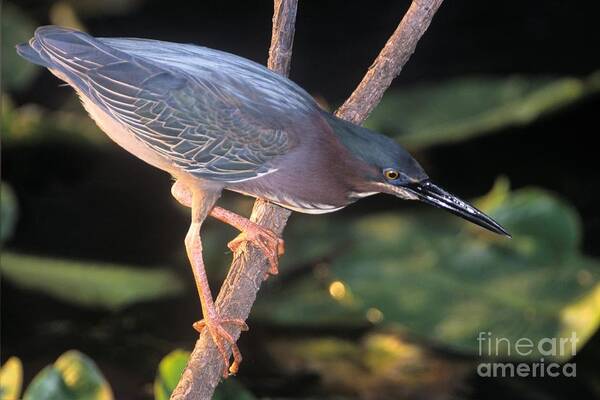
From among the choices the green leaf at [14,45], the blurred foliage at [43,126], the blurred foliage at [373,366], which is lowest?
the blurred foliage at [373,366]

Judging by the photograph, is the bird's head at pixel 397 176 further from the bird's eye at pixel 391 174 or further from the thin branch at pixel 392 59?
the thin branch at pixel 392 59

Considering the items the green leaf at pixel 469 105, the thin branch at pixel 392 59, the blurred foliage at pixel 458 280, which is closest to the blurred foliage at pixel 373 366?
the blurred foliage at pixel 458 280

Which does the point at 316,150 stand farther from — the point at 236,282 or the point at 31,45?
the point at 31,45

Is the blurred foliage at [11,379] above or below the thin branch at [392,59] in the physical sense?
below

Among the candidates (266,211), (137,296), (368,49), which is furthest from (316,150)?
(137,296)

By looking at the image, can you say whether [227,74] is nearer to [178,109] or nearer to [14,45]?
[178,109]

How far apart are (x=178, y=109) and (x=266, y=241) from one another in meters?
0.22

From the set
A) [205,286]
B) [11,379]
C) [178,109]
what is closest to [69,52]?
[178,109]

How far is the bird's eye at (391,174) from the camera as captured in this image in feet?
2.97

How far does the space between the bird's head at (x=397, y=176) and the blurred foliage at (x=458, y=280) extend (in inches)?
26.0

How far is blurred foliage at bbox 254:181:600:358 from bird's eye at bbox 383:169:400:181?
69 cm

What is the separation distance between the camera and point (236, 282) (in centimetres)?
104

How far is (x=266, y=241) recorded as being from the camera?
1.08 metres

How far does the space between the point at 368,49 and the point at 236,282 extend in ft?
2.45
